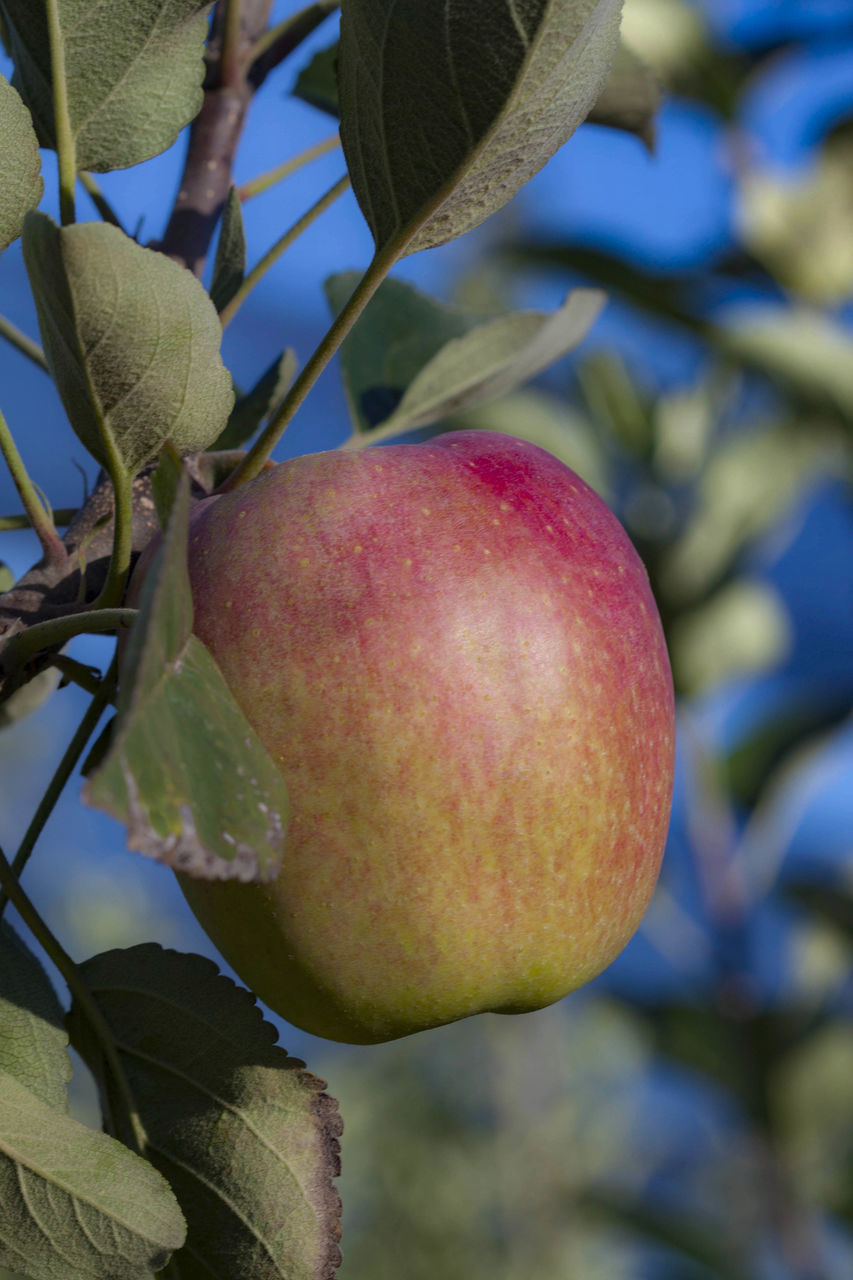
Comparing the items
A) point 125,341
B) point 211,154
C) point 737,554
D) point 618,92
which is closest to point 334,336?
point 125,341

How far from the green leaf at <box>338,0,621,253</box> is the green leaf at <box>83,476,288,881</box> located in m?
0.14

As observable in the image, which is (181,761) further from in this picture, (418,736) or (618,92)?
(618,92)

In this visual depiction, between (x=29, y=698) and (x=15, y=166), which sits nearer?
(x=15, y=166)

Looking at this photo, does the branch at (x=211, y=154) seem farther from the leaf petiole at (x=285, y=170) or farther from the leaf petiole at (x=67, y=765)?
the leaf petiole at (x=67, y=765)

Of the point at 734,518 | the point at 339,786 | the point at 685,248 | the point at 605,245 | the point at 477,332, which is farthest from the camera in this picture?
the point at 685,248

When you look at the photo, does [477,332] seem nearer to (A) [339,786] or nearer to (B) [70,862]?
(A) [339,786]

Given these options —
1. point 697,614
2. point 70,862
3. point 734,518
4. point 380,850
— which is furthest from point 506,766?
point 70,862

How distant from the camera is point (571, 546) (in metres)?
0.40

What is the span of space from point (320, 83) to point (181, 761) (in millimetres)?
451

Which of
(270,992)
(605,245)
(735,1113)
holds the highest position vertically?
(270,992)

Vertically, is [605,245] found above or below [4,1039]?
below

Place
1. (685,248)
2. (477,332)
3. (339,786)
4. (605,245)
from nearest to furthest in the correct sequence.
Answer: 1. (339,786)
2. (477,332)
3. (605,245)
4. (685,248)

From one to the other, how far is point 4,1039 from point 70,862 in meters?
3.63

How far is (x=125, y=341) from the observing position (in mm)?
326
